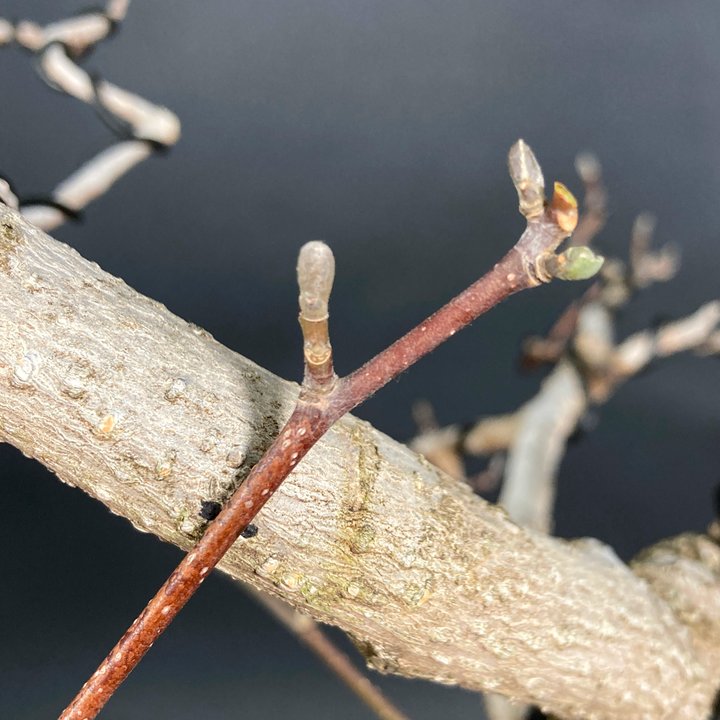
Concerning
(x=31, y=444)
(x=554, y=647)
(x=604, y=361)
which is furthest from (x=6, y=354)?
(x=604, y=361)

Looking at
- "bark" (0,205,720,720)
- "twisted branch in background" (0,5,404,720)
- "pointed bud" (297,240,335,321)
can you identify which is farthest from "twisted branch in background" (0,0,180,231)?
"pointed bud" (297,240,335,321)

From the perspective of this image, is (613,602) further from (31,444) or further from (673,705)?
(31,444)

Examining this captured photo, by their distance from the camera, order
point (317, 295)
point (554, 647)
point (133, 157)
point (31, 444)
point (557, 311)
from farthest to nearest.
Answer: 1. point (557, 311)
2. point (133, 157)
3. point (554, 647)
4. point (31, 444)
5. point (317, 295)

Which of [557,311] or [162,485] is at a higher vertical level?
[557,311]

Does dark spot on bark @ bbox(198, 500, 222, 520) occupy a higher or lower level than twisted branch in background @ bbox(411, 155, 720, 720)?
lower

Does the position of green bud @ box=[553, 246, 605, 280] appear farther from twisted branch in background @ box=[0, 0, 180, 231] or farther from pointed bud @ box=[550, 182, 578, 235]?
twisted branch in background @ box=[0, 0, 180, 231]

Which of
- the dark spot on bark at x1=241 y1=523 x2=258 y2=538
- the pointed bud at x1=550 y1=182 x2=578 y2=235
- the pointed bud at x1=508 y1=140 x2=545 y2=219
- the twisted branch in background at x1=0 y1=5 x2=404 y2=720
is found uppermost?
the twisted branch in background at x1=0 y1=5 x2=404 y2=720

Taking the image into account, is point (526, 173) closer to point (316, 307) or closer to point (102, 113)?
point (316, 307)

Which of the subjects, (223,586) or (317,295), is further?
(223,586)
